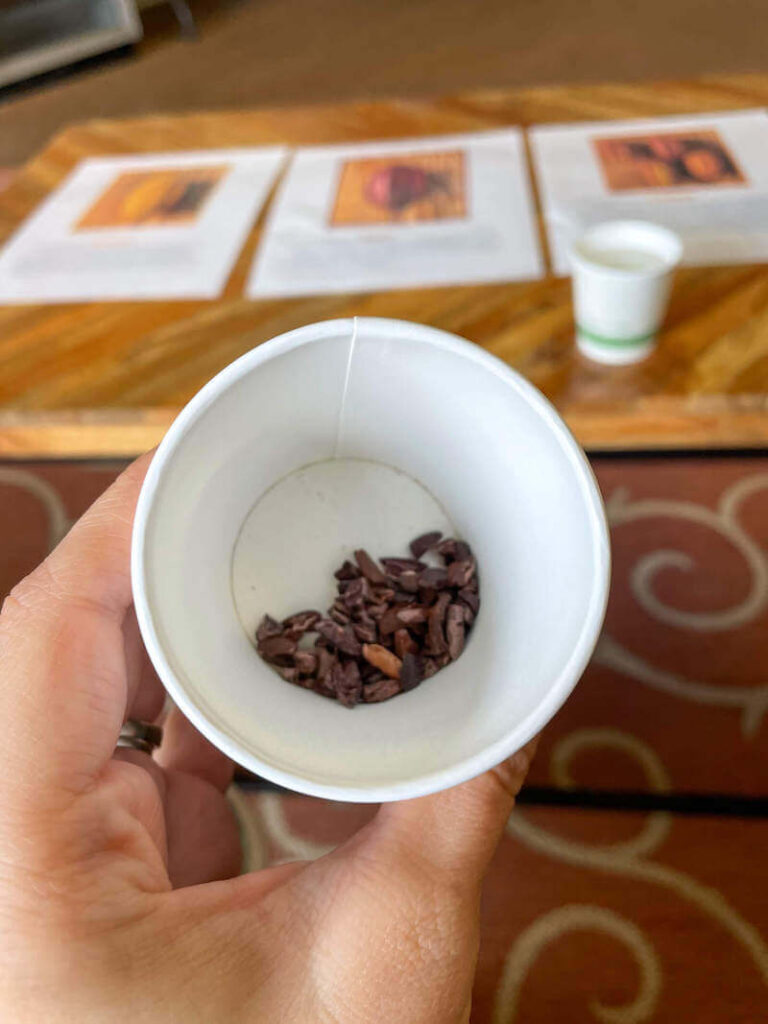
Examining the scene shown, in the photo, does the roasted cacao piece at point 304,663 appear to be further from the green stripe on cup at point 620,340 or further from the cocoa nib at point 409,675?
the green stripe on cup at point 620,340

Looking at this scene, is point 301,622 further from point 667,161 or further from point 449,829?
point 667,161

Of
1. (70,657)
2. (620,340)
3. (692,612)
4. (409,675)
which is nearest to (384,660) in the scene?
(409,675)

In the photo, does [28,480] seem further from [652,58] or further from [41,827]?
[652,58]

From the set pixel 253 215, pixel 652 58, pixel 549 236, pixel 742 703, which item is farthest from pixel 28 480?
pixel 652 58

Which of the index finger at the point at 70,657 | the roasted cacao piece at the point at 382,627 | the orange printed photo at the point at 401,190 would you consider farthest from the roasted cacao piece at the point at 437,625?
the orange printed photo at the point at 401,190

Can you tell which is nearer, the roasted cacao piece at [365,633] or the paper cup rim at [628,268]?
the roasted cacao piece at [365,633]

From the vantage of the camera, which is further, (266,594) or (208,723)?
(266,594)
